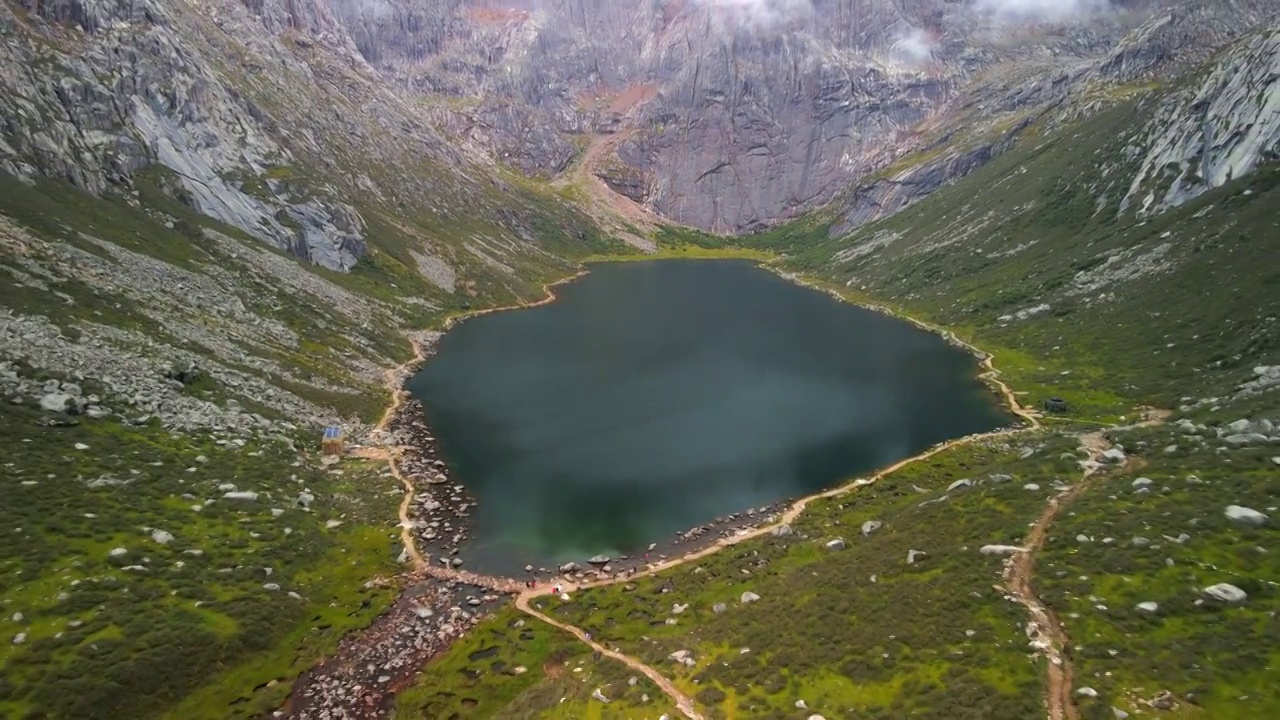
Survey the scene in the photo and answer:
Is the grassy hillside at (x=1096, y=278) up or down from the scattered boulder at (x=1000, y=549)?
up

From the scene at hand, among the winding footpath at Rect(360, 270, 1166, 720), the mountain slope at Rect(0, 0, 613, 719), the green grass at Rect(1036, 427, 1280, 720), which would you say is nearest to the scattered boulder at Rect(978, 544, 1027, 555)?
the winding footpath at Rect(360, 270, 1166, 720)

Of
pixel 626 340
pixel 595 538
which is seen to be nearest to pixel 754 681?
pixel 595 538

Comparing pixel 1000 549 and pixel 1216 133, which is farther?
pixel 1216 133

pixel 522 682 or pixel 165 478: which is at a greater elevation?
pixel 165 478

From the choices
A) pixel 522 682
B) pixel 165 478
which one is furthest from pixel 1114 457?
pixel 165 478

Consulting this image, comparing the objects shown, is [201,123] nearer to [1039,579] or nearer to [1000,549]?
[1000,549]

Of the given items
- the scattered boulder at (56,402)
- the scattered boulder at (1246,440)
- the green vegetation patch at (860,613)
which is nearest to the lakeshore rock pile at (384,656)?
the green vegetation patch at (860,613)

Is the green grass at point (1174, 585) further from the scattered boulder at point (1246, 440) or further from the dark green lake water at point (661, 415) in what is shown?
the dark green lake water at point (661, 415)

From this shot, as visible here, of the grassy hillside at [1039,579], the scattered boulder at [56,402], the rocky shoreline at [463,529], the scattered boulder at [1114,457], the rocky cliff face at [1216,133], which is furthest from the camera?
the rocky cliff face at [1216,133]
